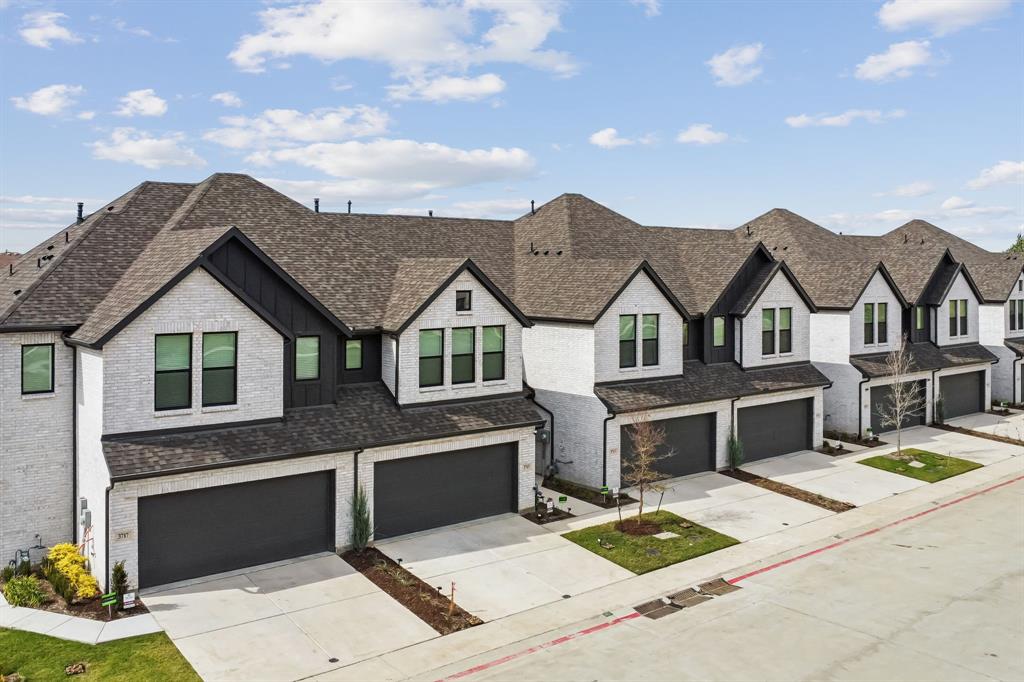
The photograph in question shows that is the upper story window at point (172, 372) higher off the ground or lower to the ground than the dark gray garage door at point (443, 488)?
higher

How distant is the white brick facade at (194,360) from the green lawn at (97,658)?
4.72 meters

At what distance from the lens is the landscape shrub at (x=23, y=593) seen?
1705 centimetres

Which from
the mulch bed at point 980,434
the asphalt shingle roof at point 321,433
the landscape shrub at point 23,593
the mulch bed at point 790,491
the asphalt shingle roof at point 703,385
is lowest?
the landscape shrub at point 23,593

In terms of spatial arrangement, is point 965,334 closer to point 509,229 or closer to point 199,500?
point 509,229

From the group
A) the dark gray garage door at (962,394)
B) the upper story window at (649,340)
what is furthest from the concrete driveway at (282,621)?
the dark gray garage door at (962,394)

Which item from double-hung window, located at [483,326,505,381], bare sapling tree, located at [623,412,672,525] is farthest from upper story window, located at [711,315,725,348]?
double-hung window, located at [483,326,505,381]

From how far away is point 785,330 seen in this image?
1324 inches

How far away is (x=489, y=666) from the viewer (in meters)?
14.6

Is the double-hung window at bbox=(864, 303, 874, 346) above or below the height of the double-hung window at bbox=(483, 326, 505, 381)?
above

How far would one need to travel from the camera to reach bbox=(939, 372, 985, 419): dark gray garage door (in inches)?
1604

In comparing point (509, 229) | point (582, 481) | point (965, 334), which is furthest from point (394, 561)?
point (965, 334)

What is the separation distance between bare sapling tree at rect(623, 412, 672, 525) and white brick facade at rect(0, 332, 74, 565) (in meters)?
15.9

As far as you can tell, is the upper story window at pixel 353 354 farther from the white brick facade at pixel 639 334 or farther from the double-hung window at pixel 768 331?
the double-hung window at pixel 768 331

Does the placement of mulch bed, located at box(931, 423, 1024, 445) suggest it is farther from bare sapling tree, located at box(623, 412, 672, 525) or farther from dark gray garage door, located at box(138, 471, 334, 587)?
dark gray garage door, located at box(138, 471, 334, 587)
